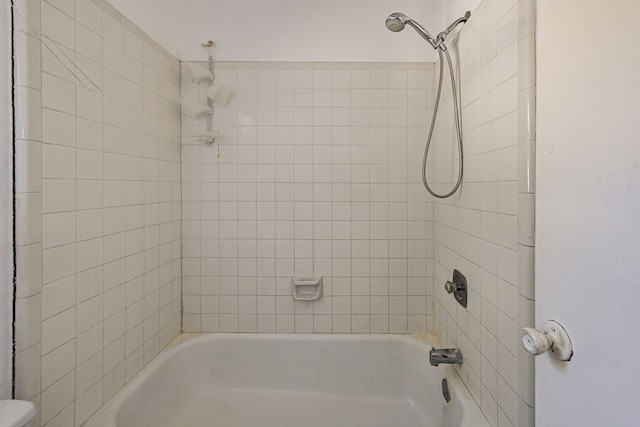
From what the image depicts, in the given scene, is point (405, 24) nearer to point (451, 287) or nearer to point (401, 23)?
point (401, 23)

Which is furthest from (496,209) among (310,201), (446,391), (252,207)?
(252,207)

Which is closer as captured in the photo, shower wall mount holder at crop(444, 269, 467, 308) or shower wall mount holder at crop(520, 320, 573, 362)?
shower wall mount holder at crop(520, 320, 573, 362)

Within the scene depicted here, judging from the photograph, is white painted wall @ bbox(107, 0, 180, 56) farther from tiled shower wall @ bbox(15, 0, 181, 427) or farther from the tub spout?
the tub spout

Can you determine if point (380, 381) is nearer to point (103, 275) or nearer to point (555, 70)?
point (103, 275)

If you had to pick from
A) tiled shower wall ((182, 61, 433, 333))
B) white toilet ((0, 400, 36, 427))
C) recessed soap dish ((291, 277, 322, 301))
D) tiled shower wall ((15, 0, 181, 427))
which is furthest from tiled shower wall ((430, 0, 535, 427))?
tiled shower wall ((15, 0, 181, 427))

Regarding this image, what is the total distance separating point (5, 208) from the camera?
0.79 m

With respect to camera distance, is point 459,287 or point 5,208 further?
point 459,287

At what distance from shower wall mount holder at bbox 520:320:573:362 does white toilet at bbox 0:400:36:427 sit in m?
1.22

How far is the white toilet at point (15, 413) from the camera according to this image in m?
0.68

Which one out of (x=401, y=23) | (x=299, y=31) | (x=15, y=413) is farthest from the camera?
(x=299, y=31)

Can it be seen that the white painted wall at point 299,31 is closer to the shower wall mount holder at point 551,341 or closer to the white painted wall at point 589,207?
the white painted wall at point 589,207

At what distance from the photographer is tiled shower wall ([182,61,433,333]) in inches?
66.5

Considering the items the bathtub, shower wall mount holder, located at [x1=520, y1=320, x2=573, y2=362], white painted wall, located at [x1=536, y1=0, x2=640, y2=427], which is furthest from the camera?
the bathtub

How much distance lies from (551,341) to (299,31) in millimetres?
1815
